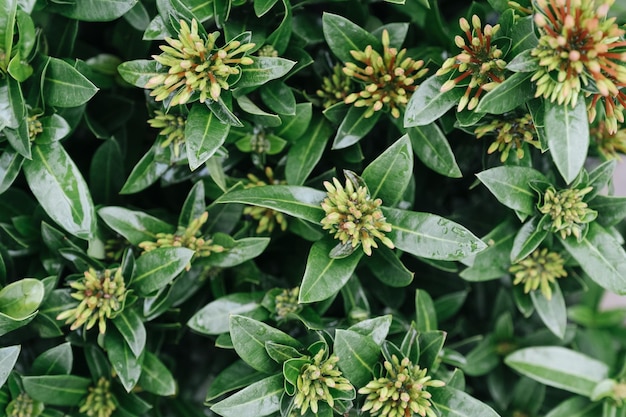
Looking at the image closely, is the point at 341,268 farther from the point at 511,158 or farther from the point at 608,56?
the point at 608,56

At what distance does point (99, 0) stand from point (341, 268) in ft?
2.33

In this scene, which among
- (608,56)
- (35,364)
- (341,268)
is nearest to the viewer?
(608,56)

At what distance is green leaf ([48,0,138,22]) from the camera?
1269 mm

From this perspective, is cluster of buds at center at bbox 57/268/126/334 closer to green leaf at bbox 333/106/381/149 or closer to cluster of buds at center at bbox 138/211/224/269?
cluster of buds at center at bbox 138/211/224/269

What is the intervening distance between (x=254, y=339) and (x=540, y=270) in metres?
0.67

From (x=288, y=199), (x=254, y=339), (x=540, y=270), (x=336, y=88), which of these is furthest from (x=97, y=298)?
(x=540, y=270)

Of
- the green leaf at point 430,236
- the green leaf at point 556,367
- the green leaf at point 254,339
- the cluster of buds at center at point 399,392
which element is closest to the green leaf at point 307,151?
the green leaf at point 430,236

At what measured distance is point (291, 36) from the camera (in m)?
1.42

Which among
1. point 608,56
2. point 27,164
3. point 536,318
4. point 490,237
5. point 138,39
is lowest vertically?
point 536,318

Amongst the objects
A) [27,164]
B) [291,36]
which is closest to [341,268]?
[291,36]

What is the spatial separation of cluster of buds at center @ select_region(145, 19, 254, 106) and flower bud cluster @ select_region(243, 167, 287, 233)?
0.27m

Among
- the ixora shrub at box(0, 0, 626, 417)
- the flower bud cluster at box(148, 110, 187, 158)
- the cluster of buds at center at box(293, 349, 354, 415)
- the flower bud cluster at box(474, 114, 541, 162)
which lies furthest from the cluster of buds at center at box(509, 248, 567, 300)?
the flower bud cluster at box(148, 110, 187, 158)

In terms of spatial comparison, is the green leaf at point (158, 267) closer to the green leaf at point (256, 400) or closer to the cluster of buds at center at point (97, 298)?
the cluster of buds at center at point (97, 298)

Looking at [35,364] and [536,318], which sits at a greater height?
[35,364]
